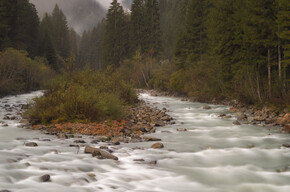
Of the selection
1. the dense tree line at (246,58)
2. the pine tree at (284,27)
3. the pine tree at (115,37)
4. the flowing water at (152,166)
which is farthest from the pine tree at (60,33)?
the flowing water at (152,166)

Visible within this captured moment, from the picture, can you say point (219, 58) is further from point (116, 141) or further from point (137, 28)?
point (137, 28)

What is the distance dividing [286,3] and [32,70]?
26854mm

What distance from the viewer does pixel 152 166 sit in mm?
5355

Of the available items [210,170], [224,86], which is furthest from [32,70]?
[210,170]

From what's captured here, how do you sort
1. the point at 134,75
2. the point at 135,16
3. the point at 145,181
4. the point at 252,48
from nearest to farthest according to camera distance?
the point at 145,181 < the point at 252,48 < the point at 134,75 < the point at 135,16

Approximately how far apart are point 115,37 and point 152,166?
57709 mm

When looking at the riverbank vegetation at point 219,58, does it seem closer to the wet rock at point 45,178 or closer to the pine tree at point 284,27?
the pine tree at point 284,27

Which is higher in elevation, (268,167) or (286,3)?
(286,3)

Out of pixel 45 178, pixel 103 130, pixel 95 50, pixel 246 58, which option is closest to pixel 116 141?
pixel 103 130

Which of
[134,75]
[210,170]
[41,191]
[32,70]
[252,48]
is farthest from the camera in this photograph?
[134,75]

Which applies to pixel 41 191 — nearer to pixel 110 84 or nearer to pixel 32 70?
pixel 110 84

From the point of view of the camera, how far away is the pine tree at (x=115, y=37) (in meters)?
60.1

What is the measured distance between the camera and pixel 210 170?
5562 millimetres

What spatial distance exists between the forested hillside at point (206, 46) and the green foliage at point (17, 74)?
5.90 m
